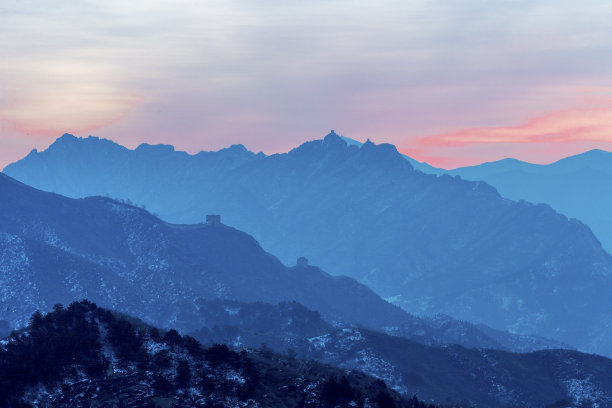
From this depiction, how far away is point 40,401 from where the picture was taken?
15475 cm

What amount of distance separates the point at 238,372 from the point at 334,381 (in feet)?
57.1

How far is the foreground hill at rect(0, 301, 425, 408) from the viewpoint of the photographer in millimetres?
158500

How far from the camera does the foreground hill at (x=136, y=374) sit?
158m

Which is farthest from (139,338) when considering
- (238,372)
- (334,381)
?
(334,381)

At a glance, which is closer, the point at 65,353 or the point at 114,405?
the point at 114,405

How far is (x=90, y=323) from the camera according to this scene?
18000 cm

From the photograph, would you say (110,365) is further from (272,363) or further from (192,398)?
(272,363)

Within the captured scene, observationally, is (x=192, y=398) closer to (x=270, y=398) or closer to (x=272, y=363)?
(x=270, y=398)

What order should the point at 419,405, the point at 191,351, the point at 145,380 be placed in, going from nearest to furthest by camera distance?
the point at 145,380 < the point at 191,351 < the point at 419,405

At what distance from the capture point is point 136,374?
167 metres

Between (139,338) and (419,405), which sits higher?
(139,338)

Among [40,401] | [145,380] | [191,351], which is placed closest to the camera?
[40,401]

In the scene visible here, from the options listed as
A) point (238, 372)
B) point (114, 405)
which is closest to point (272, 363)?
point (238, 372)

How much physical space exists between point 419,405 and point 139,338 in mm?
54717
